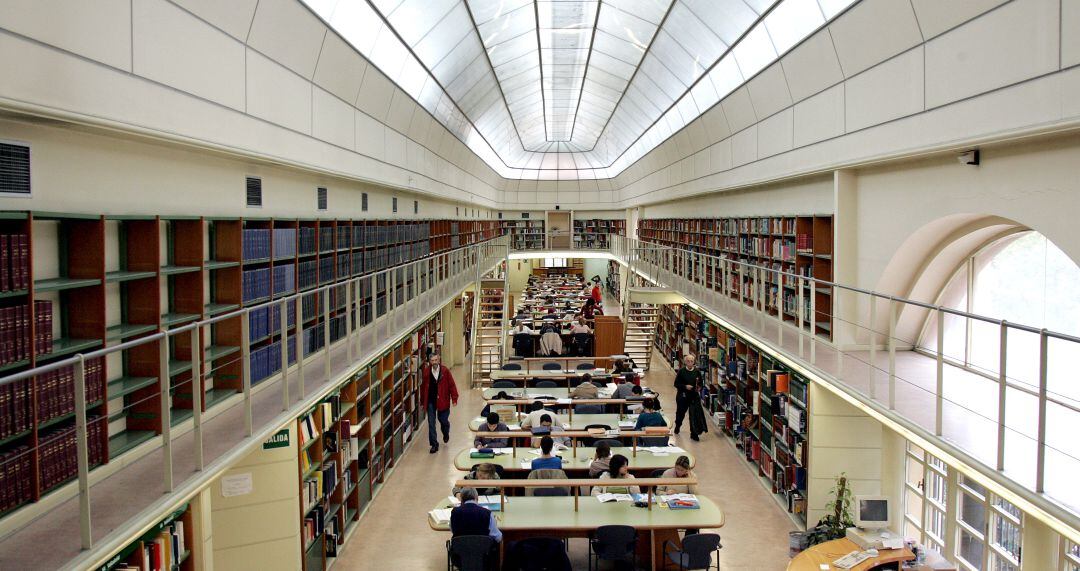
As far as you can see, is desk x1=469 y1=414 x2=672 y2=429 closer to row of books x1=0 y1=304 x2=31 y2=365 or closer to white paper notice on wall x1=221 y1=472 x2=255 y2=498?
white paper notice on wall x1=221 y1=472 x2=255 y2=498

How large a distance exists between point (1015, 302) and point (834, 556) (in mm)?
2719

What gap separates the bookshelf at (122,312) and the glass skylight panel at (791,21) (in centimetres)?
583

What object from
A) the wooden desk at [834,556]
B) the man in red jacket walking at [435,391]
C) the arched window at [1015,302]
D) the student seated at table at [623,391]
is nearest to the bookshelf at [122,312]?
the man in red jacket walking at [435,391]

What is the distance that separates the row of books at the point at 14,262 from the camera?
336 cm

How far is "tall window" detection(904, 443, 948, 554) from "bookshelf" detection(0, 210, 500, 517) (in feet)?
20.4

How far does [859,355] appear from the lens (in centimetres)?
Result: 758

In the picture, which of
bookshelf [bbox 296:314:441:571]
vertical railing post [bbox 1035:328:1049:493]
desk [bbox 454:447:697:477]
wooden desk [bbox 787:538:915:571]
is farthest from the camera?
desk [bbox 454:447:697:477]

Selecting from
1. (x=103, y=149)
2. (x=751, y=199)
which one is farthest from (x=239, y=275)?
(x=751, y=199)

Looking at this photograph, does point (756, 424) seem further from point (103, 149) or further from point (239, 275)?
point (103, 149)

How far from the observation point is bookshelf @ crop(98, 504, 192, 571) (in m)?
3.83

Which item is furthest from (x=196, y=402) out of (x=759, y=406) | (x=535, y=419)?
(x=759, y=406)

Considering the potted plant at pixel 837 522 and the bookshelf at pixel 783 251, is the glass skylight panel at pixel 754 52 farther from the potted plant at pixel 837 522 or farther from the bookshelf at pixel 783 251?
the potted plant at pixel 837 522

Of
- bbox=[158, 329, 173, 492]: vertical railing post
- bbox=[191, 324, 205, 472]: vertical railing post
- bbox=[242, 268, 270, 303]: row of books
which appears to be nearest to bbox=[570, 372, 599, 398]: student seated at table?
bbox=[242, 268, 270, 303]: row of books

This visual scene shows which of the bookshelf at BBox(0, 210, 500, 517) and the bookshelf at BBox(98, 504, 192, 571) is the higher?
the bookshelf at BBox(0, 210, 500, 517)
